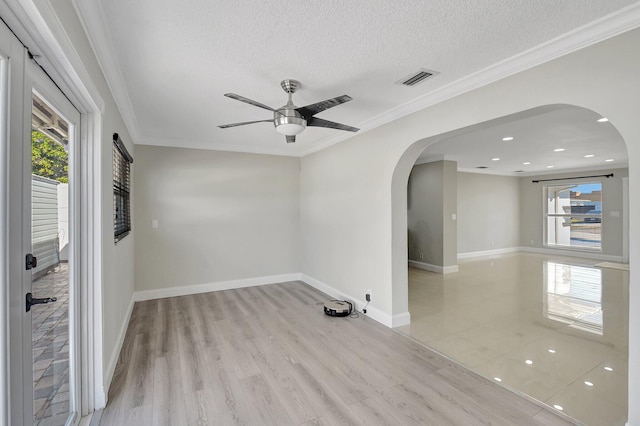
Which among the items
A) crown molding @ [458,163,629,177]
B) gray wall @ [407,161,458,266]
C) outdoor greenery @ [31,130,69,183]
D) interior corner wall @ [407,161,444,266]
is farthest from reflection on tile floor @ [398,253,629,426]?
outdoor greenery @ [31,130,69,183]

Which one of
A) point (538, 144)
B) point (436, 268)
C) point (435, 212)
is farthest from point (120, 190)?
point (538, 144)

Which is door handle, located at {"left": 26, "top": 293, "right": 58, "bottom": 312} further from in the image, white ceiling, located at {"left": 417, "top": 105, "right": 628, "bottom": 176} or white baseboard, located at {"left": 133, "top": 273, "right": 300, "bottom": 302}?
white baseboard, located at {"left": 133, "top": 273, "right": 300, "bottom": 302}

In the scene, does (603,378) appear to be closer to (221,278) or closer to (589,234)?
(221,278)

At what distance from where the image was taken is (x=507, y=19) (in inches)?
69.7

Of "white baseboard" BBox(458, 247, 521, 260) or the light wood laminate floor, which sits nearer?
the light wood laminate floor

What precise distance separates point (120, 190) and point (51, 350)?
221 centimetres

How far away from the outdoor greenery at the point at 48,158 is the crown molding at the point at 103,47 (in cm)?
70

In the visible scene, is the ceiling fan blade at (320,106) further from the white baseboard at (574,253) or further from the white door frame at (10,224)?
the white baseboard at (574,253)

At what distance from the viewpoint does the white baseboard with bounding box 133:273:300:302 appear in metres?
4.50

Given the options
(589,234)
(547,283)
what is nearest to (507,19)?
(547,283)

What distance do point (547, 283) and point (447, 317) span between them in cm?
310

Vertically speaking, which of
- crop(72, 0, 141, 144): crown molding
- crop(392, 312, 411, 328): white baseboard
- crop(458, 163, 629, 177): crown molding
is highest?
crop(458, 163, 629, 177): crown molding

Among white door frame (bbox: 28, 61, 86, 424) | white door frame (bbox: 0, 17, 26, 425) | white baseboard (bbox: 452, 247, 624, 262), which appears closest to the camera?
white door frame (bbox: 0, 17, 26, 425)

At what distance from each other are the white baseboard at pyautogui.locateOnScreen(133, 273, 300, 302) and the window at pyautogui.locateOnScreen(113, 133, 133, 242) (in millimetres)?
1313
